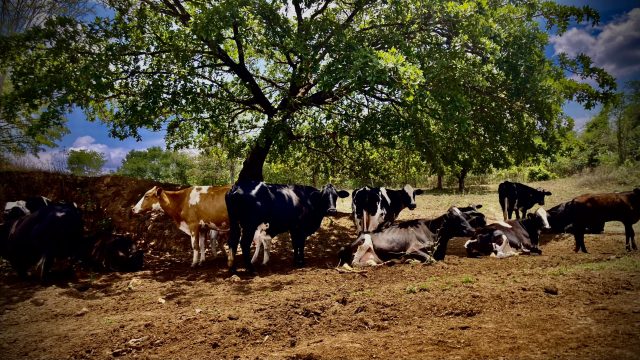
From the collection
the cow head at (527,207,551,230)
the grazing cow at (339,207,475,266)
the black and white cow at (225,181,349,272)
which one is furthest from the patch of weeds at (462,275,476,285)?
the cow head at (527,207,551,230)

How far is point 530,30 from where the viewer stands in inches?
355

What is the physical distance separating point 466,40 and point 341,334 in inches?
316

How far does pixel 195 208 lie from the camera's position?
9.56 meters

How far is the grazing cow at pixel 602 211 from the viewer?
31.3 feet

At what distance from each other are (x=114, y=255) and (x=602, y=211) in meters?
12.9

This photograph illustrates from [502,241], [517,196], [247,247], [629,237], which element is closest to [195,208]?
[247,247]

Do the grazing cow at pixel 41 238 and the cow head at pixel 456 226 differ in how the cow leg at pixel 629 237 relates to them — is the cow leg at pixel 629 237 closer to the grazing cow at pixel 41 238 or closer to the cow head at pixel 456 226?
the cow head at pixel 456 226

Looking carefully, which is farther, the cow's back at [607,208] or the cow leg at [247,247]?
the cow's back at [607,208]

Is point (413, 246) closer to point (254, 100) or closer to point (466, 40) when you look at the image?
point (466, 40)

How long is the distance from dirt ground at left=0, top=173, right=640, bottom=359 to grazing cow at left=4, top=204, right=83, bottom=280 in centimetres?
49

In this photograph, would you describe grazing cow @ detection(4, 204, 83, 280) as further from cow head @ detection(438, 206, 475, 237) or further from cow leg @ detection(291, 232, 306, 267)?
cow head @ detection(438, 206, 475, 237)

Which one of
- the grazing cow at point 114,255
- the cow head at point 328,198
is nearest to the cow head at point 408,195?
the cow head at point 328,198

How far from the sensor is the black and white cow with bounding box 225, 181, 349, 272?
8.51m

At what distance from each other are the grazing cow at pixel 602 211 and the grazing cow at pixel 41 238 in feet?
42.1
